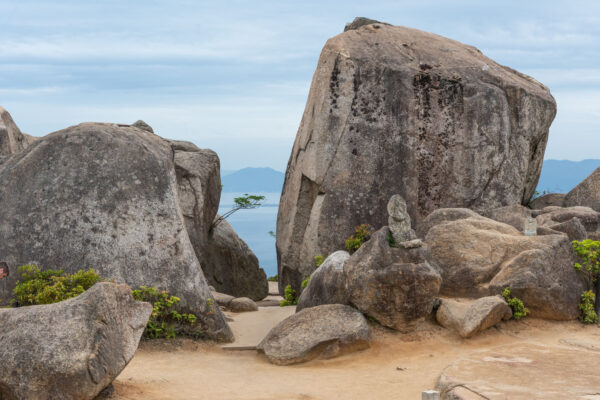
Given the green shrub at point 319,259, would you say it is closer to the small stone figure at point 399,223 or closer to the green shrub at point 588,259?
the small stone figure at point 399,223

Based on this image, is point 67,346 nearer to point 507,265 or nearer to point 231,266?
point 507,265

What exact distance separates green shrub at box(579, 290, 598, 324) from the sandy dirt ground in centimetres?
22

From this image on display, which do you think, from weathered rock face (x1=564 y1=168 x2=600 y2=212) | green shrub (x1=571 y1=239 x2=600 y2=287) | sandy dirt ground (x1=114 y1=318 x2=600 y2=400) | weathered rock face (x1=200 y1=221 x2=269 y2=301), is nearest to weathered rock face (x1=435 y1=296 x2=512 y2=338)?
sandy dirt ground (x1=114 y1=318 x2=600 y2=400)

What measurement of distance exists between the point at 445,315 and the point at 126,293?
20.6 feet

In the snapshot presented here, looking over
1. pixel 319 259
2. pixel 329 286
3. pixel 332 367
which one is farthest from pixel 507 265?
pixel 319 259

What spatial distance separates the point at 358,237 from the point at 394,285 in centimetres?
500

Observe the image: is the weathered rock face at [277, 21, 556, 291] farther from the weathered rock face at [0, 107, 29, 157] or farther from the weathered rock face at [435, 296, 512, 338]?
the weathered rock face at [0, 107, 29, 157]

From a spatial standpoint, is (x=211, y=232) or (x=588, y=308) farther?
(x=211, y=232)

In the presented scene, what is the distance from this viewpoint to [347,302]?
13.5 m

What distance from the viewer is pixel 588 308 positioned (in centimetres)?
1413

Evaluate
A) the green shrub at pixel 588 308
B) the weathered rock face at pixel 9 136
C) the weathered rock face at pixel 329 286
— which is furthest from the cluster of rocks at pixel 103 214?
the green shrub at pixel 588 308

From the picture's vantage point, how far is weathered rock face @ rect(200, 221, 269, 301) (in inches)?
914

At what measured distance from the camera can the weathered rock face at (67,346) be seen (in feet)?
28.1

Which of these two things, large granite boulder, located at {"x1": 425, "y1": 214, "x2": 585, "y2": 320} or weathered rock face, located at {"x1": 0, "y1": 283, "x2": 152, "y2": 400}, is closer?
weathered rock face, located at {"x1": 0, "y1": 283, "x2": 152, "y2": 400}
